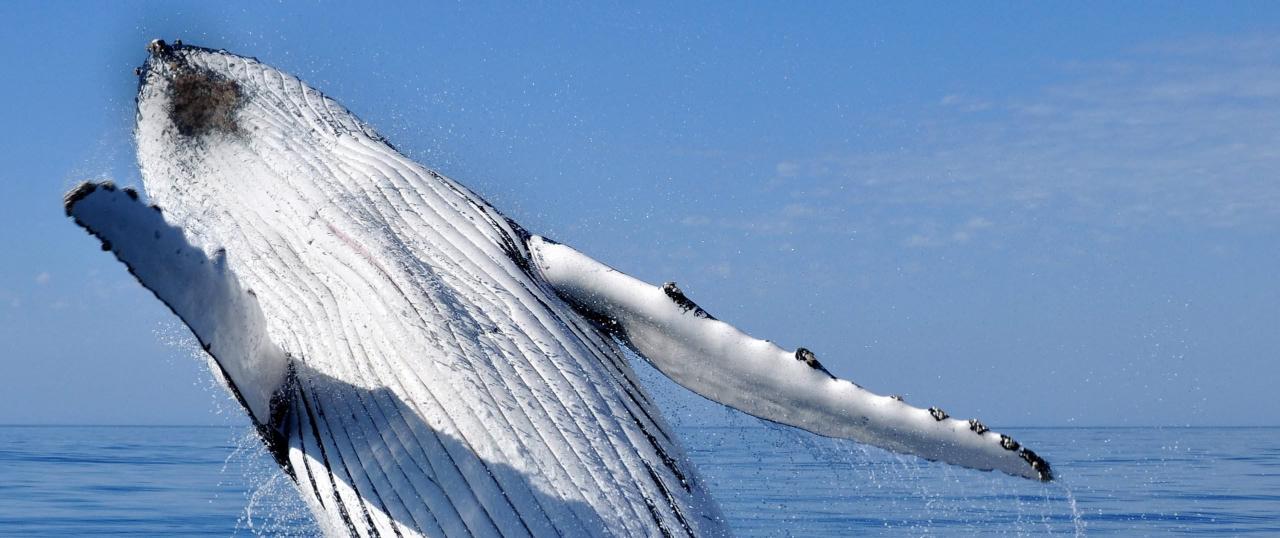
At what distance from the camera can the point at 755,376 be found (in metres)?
4.25

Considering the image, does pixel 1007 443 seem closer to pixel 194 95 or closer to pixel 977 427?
pixel 977 427

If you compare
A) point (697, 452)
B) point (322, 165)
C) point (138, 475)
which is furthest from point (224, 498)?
point (697, 452)

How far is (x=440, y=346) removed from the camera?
11.9ft

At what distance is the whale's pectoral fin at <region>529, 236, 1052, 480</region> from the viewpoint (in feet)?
13.5

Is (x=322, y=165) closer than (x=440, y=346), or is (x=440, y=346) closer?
(x=440, y=346)

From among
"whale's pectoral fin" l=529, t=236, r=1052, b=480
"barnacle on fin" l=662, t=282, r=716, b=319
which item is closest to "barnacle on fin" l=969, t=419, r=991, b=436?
"whale's pectoral fin" l=529, t=236, r=1052, b=480

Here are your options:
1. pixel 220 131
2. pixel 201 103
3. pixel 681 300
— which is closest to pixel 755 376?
pixel 681 300

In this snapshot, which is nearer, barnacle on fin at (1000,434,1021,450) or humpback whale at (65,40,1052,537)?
humpback whale at (65,40,1052,537)

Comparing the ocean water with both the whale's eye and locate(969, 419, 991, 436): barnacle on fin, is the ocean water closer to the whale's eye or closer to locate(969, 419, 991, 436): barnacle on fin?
the whale's eye

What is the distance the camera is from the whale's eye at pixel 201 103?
5.09 m

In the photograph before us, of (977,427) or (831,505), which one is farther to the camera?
(831,505)

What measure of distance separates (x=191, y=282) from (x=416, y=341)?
735 millimetres

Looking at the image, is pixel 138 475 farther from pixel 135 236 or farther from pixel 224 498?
pixel 135 236

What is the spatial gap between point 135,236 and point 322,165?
1.77 m
